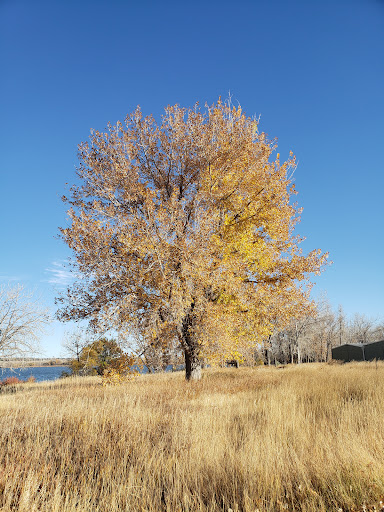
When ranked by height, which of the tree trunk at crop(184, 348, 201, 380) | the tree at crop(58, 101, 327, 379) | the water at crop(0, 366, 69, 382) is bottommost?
the water at crop(0, 366, 69, 382)

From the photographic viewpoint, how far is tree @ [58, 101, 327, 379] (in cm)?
1059

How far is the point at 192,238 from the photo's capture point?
11.0 metres

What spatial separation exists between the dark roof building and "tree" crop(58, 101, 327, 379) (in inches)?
1209

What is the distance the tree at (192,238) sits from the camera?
10.6 m

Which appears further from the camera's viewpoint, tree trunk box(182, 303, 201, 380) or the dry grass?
tree trunk box(182, 303, 201, 380)

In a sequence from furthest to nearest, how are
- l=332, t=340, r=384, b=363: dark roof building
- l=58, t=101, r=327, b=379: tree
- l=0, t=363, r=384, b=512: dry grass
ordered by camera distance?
1. l=332, t=340, r=384, b=363: dark roof building
2. l=58, t=101, r=327, b=379: tree
3. l=0, t=363, r=384, b=512: dry grass

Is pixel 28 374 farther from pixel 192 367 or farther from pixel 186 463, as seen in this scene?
pixel 186 463

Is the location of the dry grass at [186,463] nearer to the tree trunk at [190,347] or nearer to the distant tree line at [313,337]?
the tree trunk at [190,347]

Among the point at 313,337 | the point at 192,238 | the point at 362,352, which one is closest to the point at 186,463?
the point at 192,238

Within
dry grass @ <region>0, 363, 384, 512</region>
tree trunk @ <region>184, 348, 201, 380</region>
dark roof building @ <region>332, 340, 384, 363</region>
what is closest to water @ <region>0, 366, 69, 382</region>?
tree trunk @ <region>184, 348, 201, 380</region>

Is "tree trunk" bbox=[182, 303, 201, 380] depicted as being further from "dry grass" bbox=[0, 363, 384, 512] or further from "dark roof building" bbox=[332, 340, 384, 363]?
"dark roof building" bbox=[332, 340, 384, 363]

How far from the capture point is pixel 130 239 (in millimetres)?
10031

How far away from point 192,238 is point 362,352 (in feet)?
124

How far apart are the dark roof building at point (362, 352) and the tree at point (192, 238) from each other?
30.7 metres
